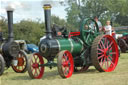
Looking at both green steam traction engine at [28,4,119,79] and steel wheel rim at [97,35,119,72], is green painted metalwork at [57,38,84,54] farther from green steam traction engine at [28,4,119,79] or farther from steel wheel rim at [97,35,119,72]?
steel wheel rim at [97,35,119,72]

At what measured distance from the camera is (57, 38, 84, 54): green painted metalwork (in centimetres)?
535

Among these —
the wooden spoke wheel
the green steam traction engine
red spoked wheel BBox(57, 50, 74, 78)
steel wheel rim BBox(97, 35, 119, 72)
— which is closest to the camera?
red spoked wheel BBox(57, 50, 74, 78)

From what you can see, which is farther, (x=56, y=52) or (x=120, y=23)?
(x=120, y=23)

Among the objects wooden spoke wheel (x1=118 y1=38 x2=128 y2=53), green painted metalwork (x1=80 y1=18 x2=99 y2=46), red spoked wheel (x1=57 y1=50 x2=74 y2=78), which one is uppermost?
green painted metalwork (x1=80 y1=18 x2=99 y2=46)

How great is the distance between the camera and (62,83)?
4355mm

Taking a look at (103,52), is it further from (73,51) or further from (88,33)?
(73,51)

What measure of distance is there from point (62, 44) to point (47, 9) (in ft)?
2.65

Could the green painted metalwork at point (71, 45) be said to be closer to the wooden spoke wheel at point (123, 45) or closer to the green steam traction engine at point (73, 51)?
the green steam traction engine at point (73, 51)

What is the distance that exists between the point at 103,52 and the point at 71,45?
869mm

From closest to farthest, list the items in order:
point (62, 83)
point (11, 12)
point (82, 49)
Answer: point (62, 83)
point (82, 49)
point (11, 12)

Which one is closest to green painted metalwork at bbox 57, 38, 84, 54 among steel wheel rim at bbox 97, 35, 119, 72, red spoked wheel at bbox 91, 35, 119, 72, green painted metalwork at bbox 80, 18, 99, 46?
green painted metalwork at bbox 80, 18, 99, 46

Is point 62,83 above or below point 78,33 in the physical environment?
below

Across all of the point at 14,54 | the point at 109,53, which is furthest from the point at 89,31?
the point at 14,54

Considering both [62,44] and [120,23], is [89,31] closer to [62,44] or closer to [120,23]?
[62,44]
